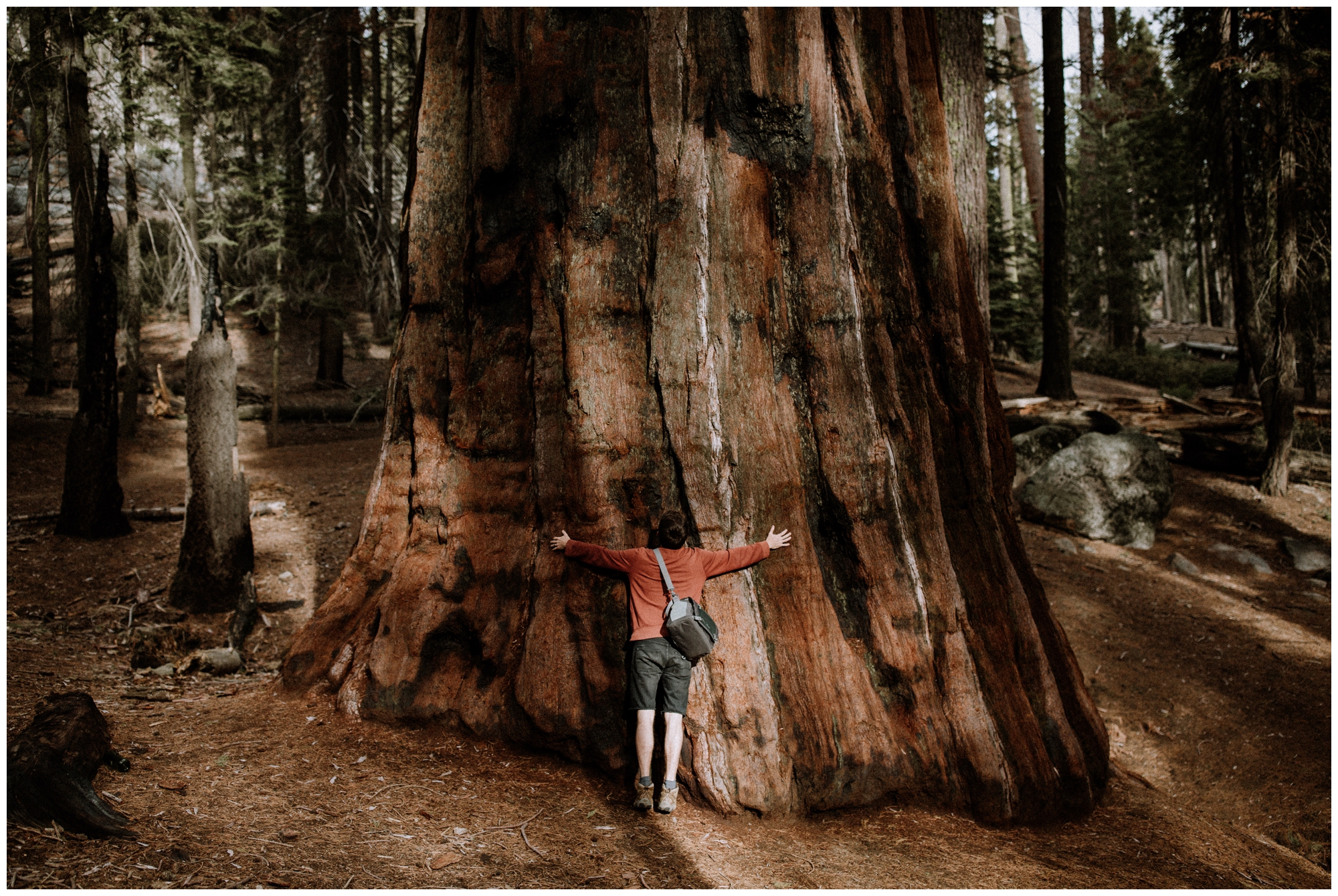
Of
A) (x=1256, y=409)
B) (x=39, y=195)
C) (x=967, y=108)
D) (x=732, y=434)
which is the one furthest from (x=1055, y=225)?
(x=39, y=195)

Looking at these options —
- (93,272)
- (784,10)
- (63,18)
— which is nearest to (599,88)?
(784,10)

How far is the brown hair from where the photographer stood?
4.43 metres

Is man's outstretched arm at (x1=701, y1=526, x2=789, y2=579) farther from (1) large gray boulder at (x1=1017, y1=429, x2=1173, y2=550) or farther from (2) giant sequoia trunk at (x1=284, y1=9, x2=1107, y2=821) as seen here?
(1) large gray boulder at (x1=1017, y1=429, x2=1173, y2=550)

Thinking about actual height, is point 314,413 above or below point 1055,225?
below

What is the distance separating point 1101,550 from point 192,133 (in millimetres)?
17933

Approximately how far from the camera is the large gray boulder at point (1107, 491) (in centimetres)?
1073

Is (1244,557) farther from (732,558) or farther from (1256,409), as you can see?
(732,558)

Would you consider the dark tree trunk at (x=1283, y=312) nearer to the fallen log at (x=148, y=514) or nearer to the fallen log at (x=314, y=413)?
the fallen log at (x=148, y=514)

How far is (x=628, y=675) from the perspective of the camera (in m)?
4.38

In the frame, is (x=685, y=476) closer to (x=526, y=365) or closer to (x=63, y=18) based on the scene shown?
(x=526, y=365)

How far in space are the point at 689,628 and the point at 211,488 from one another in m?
5.99

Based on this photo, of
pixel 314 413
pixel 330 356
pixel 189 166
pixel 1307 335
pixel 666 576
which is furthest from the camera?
pixel 330 356

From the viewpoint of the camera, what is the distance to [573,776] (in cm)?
446

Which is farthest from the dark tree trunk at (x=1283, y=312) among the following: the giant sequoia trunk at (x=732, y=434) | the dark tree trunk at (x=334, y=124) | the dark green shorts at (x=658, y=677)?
the dark tree trunk at (x=334, y=124)
